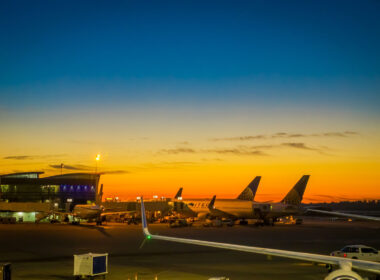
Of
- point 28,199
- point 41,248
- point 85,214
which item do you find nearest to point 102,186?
point 28,199

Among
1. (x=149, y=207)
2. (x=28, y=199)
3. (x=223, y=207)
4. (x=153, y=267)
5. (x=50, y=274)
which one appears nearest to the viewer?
(x=50, y=274)

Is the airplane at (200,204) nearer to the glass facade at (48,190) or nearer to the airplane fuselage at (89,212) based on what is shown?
the airplane fuselage at (89,212)

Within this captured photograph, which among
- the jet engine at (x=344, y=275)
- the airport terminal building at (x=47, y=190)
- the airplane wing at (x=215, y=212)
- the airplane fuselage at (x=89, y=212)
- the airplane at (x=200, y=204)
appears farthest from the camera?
the airport terminal building at (x=47, y=190)

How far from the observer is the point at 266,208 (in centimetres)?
9262

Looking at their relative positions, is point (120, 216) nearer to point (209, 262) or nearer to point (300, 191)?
point (300, 191)

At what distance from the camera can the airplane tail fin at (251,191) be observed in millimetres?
108000

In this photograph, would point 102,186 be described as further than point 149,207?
Yes

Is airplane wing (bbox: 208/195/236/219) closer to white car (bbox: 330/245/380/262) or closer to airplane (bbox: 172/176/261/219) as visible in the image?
airplane (bbox: 172/176/261/219)

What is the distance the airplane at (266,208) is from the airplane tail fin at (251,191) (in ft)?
32.4

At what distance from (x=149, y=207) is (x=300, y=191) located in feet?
124

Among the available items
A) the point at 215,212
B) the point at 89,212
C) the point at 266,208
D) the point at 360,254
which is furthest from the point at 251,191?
the point at 360,254

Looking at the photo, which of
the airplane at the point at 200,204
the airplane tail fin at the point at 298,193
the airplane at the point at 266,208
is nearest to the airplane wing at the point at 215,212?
the airplane at the point at 266,208

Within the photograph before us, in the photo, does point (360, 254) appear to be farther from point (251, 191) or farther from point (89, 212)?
point (251, 191)

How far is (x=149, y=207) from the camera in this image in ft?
374
